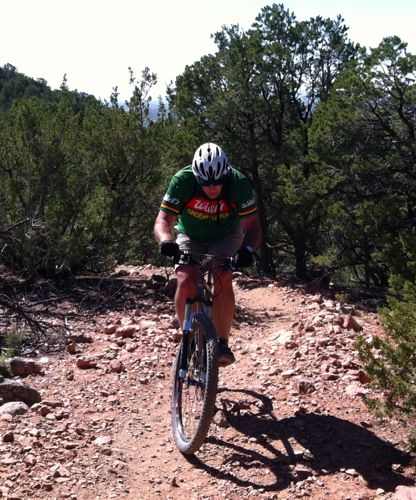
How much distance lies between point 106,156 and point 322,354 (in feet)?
17.0

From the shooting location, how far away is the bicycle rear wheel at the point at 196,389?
10.8 feet

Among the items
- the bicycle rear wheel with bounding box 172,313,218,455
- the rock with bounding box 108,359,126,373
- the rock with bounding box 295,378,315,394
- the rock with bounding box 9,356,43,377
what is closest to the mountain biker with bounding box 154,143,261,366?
the bicycle rear wheel with bounding box 172,313,218,455

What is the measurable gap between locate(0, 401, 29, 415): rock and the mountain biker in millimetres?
1112

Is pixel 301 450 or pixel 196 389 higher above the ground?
pixel 196 389

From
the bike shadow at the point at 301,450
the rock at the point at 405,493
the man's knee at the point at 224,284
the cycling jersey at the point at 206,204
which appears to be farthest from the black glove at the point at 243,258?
the rock at the point at 405,493

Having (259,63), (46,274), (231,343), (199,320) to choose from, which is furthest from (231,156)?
(199,320)

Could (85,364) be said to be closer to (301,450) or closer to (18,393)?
(18,393)

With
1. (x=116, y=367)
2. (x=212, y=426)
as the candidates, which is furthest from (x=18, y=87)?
(x=212, y=426)

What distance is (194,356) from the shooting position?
12.0ft

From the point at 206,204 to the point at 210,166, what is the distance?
1.02 ft

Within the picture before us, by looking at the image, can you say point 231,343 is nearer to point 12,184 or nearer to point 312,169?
point 12,184

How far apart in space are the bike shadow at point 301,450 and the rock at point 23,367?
1573 millimetres

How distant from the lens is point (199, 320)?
11.7 feet

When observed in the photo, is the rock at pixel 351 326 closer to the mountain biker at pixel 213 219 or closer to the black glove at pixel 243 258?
the mountain biker at pixel 213 219
